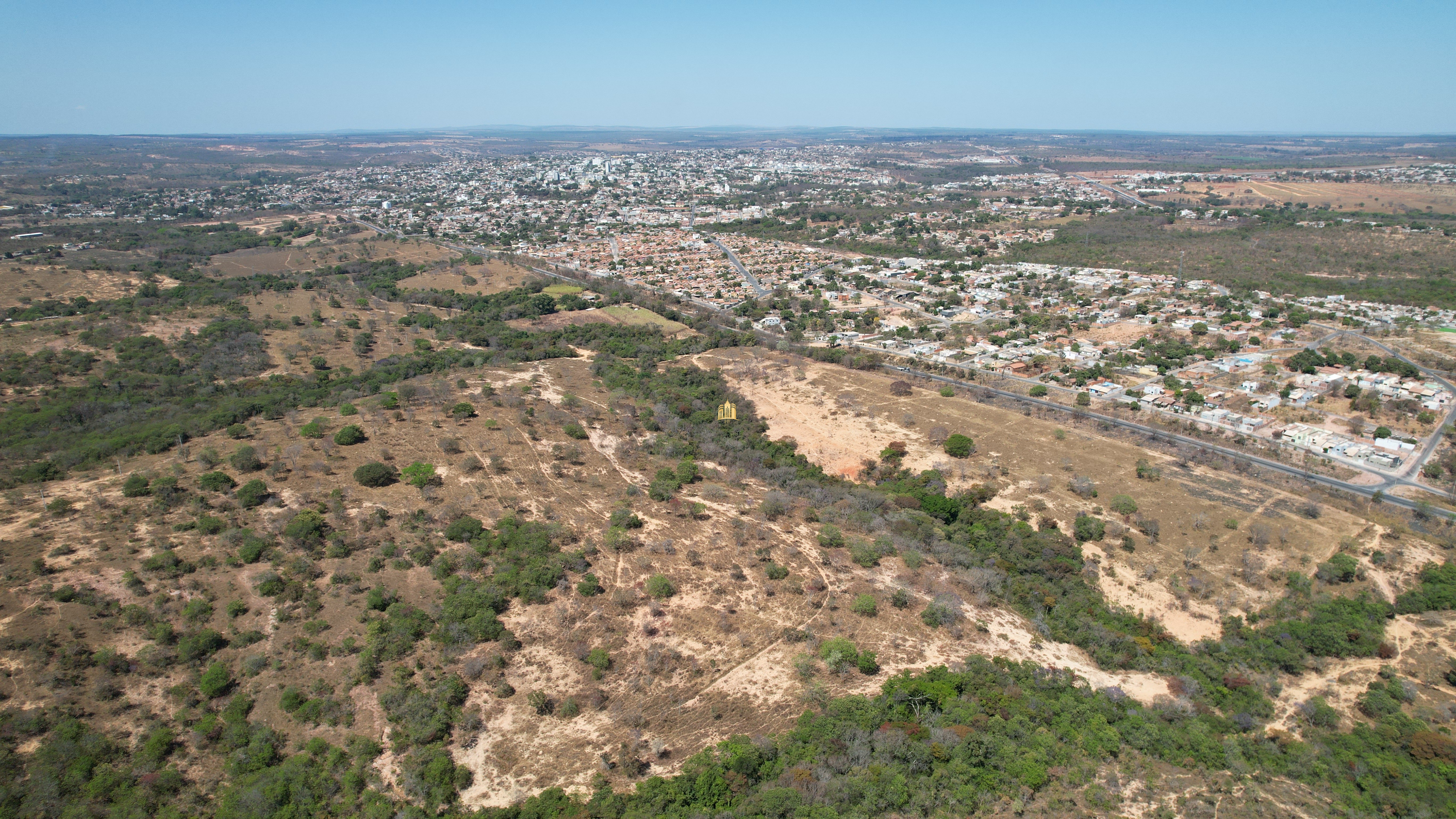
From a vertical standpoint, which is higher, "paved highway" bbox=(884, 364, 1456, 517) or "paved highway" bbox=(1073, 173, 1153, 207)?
"paved highway" bbox=(1073, 173, 1153, 207)

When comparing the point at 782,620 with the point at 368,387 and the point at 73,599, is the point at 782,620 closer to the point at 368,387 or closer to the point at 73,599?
the point at 73,599

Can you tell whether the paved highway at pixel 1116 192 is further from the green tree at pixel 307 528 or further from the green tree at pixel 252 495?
the green tree at pixel 252 495

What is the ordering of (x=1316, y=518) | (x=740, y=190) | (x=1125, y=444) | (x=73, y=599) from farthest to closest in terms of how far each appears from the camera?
(x=740, y=190) < (x=1125, y=444) < (x=1316, y=518) < (x=73, y=599)

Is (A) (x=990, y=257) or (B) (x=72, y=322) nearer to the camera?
(B) (x=72, y=322)

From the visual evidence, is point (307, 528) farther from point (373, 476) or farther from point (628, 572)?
point (628, 572)

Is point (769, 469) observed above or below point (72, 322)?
below

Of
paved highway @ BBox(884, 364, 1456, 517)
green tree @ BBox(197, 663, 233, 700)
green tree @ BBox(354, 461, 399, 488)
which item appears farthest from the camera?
paved highway @ BBox(884, 364, 1456, 517)

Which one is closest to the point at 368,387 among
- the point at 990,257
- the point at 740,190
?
the point at 990,257

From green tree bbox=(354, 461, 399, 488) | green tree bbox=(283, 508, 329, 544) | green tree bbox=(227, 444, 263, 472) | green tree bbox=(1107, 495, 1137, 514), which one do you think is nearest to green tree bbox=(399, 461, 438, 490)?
green tree bbox=(354, 461, 399, 488)

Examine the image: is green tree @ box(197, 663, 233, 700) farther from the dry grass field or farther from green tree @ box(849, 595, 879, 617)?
green tree @ box(849, 595, 879, 617)

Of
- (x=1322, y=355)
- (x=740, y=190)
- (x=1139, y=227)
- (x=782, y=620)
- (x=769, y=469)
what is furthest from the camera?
(x=740, y=190)

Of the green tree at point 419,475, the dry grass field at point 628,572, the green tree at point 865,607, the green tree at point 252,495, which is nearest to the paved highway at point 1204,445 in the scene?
the dry grass field at point 628,572
